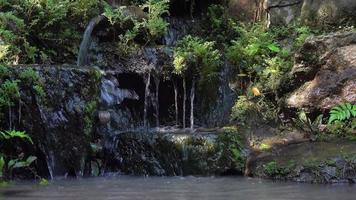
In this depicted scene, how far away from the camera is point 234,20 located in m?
13.7

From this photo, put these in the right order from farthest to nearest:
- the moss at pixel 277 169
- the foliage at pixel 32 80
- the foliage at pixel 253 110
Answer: the foliage at pixel 253 110 < the foliage at pixel 32 80 < the moss at pixel 277 169

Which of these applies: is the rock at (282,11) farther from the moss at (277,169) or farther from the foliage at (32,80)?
the foliage at (32,80)

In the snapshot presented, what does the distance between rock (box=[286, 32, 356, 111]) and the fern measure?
23cm

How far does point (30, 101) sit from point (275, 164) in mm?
4301

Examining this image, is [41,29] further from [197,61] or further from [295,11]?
[295,11]

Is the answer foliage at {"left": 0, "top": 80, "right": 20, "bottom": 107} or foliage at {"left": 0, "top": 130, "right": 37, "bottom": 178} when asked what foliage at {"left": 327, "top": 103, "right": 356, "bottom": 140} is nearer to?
foliage at {"left": 0, "top": 130, "right": 37, "bottom": 178}

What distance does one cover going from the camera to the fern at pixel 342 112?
923 centimetres

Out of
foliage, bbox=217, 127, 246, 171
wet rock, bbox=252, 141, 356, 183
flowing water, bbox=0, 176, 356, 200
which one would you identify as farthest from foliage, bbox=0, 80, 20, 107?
wet rock, bbox=252, 141, 356, 183

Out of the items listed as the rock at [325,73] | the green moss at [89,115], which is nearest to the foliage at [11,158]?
the green moss at [89,115]

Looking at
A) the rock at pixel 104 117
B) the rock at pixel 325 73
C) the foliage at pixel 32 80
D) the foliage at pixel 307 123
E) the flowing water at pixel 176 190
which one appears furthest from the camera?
the rock at pixel 104 117

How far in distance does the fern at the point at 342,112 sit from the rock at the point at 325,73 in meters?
0.23

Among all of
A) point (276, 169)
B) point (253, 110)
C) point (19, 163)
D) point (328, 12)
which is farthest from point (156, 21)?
point (19, 163)

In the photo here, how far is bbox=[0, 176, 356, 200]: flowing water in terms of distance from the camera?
6.34 m

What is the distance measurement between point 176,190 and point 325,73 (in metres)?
4.58
